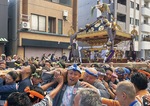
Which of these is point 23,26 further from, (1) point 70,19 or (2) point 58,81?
(2) point 58,81

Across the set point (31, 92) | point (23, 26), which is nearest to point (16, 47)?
point (23, 26)

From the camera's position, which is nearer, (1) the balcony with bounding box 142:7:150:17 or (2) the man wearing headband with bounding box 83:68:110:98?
(2) the man wearing headband with bounding box 83:68:110:98

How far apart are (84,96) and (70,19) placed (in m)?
24.3

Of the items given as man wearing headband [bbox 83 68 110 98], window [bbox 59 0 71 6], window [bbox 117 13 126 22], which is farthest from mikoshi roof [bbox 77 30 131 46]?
window [bbox 117 13 126 22]

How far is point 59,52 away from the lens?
81.7 ft

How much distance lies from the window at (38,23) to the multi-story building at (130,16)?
457 inches

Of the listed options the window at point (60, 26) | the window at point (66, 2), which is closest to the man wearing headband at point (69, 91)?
the window at point (60, 26)

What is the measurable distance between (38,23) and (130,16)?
18893 millimetres

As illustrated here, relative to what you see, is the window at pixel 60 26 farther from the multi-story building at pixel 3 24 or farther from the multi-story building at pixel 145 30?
the multi-story building at pixel 145 30

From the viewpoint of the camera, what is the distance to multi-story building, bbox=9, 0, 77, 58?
830 inches

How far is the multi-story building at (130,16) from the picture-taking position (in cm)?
3503

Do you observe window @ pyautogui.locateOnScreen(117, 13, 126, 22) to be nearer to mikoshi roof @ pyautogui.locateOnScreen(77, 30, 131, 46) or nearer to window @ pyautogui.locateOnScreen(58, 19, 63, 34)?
window @ pyautogui.locateOnScreen(58, 19, 63, 34)

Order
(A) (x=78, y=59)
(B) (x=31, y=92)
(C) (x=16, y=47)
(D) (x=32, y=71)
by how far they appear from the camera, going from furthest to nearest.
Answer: (C) (x=16, y=47)
(A) (x=78, y=59)
(D) (x=32, y=71)
(B) (x=31, y=92)

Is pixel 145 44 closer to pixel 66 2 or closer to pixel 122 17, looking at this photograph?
pixel 122 17
